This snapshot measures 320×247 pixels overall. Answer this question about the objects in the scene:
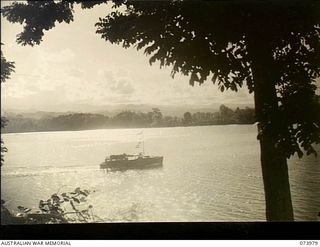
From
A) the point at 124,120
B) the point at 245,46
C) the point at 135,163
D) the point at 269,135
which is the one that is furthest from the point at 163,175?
the point at 245,46

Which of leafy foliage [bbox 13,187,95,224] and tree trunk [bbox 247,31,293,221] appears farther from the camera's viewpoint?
leafy foliage [bbox 13,187,95,224]

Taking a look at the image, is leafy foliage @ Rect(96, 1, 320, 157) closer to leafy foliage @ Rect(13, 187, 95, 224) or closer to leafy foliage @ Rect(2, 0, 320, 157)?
leafy foliage @ Rect(2, 0, 320, 157)

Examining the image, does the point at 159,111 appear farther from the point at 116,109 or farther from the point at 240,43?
the point at 240,43

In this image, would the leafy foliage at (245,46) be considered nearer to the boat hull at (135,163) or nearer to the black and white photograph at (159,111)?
the black and white photograph at (159,111)

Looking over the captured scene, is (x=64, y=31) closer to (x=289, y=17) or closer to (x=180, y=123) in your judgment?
(x=180, y=123)

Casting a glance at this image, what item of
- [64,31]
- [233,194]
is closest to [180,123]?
[233,194]

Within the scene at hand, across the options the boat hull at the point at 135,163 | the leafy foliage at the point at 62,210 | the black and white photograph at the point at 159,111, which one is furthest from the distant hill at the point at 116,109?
the leafy foliage at the point at 62,210

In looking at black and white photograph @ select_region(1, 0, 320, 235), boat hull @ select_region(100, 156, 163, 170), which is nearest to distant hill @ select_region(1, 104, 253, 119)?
black and white photograph @ select_region(1, 0, 320, 235)
